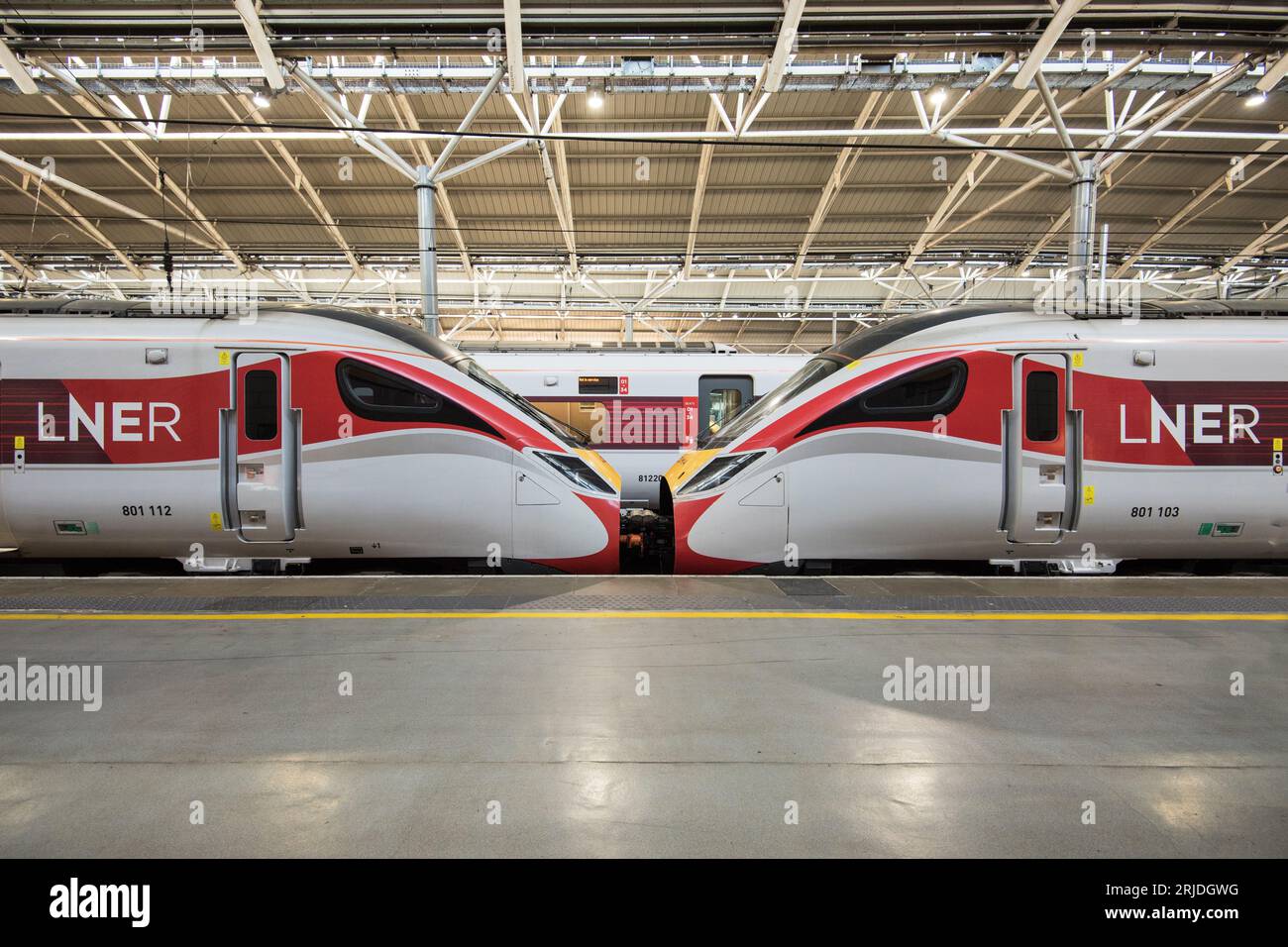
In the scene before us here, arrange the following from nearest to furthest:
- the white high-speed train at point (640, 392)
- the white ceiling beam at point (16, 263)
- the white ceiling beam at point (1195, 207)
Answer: the white high-speed train at point (640, 392)
the white ceiling beam at point (1195, 207)
the white ceiling beam at point (16, 263)

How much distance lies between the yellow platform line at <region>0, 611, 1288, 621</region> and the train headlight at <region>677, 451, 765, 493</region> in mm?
2185

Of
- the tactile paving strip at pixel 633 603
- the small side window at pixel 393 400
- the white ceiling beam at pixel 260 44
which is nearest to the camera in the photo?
the tactile paving strip at pixel 633 603

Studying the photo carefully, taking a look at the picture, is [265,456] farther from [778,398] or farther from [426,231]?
[426,231]

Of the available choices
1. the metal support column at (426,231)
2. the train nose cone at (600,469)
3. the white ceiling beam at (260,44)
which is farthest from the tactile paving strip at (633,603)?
the white ceiling beam at (260,44)

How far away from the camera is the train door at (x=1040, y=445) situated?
6.99m

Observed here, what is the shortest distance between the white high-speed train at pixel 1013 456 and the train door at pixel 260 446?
3.81 meters

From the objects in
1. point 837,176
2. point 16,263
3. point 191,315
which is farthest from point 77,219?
point 837,176

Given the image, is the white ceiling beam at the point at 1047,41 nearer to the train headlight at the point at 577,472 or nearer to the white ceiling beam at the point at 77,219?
the train headlight at the point at 577,472

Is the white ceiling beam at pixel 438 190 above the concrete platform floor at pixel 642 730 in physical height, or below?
above

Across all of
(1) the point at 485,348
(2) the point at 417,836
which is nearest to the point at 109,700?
(2) the point at 417,836

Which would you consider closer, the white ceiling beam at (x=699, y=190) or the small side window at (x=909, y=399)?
the small side window at (x=909, y=399)

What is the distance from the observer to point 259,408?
7004 millimetres

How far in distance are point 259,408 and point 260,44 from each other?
8150 mm

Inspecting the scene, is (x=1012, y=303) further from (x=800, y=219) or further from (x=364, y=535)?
(x=800, y=219)
